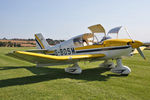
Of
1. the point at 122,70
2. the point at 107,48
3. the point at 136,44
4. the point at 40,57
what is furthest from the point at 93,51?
the point at 40,57

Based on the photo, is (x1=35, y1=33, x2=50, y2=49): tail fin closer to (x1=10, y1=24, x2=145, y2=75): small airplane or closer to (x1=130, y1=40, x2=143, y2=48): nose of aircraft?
(x1=10, y1=24, x2=145, y2=75): small airplane

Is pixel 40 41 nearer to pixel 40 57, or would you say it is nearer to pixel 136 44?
pixel 40 57

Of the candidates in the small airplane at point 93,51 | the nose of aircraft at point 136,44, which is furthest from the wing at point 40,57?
the nose of aircraft at point 136,44

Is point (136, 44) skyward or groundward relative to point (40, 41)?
groundward

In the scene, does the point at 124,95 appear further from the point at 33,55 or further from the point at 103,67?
the point at 103,67

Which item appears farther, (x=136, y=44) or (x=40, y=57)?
(x=136, y=44)

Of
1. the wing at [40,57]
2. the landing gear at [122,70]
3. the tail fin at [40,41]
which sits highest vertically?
the tail fin at [40,41]

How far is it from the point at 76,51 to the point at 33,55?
292 centimetres

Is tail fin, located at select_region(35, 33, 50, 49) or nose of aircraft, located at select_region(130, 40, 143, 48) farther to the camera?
tail fin, located at select_region(35, 33, 50, 49)

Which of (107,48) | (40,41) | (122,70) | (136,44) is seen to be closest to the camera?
(136,44)

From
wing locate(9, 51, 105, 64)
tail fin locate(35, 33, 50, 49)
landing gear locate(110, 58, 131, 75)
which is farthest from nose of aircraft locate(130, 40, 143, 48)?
tail fin locate(35, 33, 50, 49)

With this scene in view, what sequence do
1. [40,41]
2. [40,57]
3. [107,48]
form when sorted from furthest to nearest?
1. [40,41]
2. [107,48]
3. [40,57]

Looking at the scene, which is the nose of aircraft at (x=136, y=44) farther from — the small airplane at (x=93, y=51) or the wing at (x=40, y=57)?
the wing at (x=40, y=57)

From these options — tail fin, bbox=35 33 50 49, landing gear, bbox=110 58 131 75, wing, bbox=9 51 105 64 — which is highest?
tail fin, bbox=35 33 50 49
